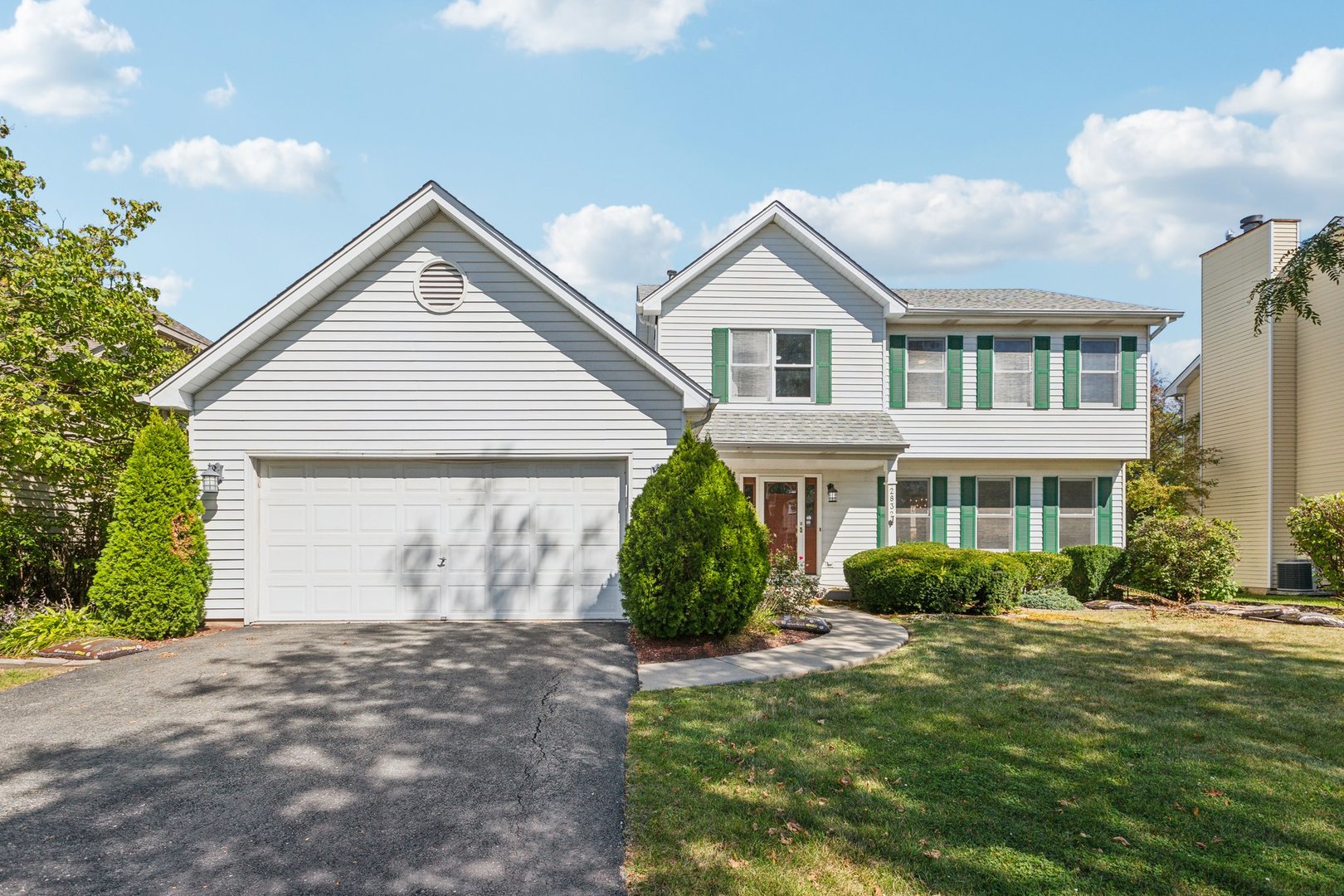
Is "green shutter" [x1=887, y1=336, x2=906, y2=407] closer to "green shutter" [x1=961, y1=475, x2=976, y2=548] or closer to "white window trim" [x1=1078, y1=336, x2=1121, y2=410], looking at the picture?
"green shutter" [x1=961, y1=475, x2=976, y2=548]

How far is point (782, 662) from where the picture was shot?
8.09m

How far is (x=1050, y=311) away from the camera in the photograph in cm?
1477

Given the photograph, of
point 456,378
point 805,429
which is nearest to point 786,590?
point 805,429

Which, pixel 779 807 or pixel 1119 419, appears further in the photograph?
pixel 1119 419

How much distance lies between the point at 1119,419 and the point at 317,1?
16.7 meters

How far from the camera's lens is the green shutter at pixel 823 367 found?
14.7 meters

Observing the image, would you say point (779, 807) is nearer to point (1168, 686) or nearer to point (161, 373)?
point (1168, 686)

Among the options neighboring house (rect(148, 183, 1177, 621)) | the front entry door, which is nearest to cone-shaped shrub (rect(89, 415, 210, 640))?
neighboring house (rect(148, 183, 1177, 621))

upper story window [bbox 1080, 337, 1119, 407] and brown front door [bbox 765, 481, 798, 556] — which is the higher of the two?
upper story window [bbox 1080, 337, 1119, 407]

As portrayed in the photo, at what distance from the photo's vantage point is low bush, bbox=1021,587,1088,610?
43.2 ft

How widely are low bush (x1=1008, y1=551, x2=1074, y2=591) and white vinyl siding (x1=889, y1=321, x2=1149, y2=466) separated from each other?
2.26m

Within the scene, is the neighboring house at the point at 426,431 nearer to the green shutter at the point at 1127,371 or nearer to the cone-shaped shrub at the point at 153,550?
the cone-shaped shrub at the point at 153,550

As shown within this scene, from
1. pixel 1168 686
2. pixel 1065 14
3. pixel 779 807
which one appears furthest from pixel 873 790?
pixel 1065 14

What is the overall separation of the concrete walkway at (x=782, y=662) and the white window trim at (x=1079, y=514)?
747 centimetres
